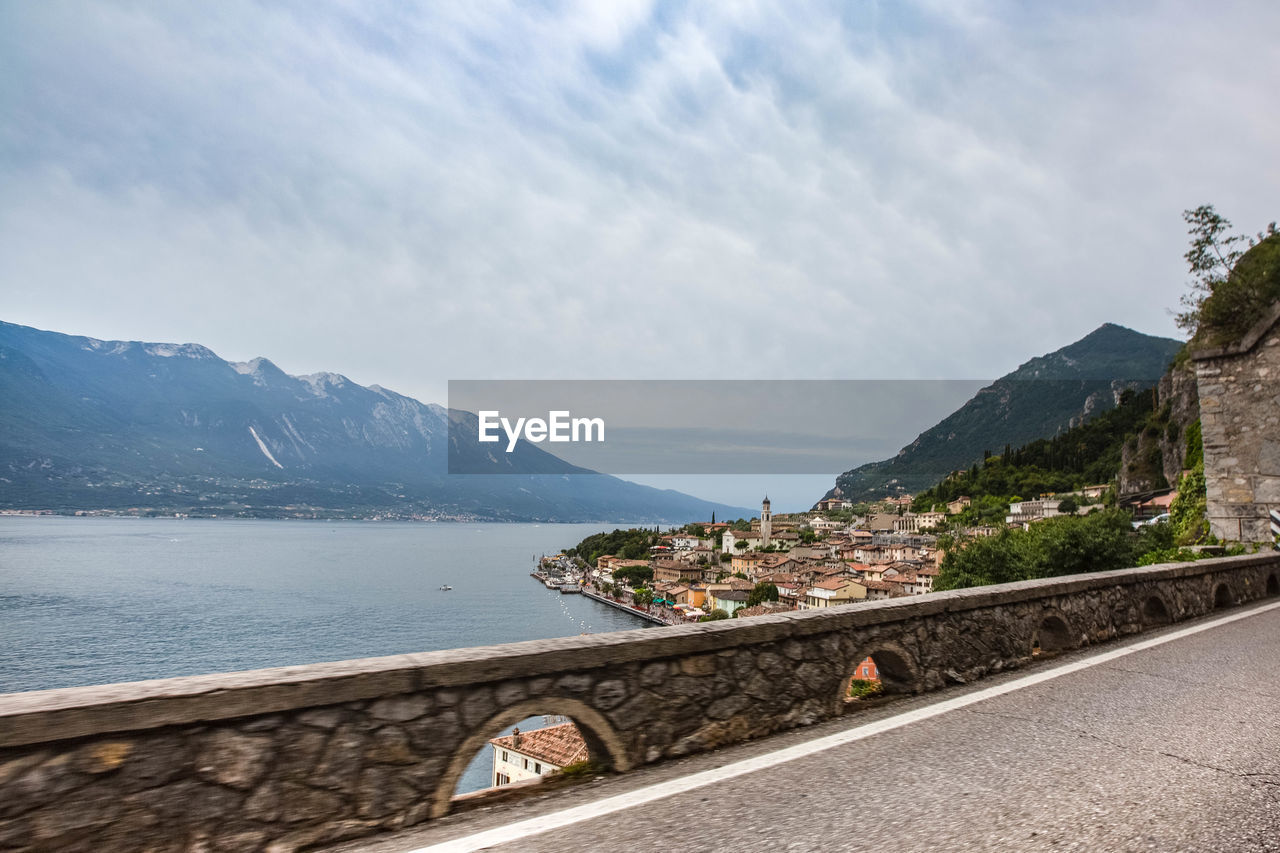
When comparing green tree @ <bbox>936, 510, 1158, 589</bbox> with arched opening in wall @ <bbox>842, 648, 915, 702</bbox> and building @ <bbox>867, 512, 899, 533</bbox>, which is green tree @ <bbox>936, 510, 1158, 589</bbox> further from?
building @ <bbox>867, 512, 899, 533</bbox>

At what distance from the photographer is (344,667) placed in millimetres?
2547

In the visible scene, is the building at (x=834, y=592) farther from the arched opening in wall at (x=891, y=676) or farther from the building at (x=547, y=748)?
the arched opening in wall at (x=891, y=676)

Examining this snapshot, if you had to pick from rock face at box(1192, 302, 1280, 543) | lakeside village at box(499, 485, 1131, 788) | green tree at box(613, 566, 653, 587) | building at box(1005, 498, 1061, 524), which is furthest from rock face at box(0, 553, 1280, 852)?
building at box(1005, 498, 1061, 524)

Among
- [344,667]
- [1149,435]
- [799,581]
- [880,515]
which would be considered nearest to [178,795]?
[344,667]

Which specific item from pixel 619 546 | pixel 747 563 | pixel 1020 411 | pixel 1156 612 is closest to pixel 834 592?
pixel 747 563

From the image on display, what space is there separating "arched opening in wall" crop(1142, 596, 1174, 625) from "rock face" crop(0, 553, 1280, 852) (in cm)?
487

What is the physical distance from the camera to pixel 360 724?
242cm

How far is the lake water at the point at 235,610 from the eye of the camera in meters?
38.9

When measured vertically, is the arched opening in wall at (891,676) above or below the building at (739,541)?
above

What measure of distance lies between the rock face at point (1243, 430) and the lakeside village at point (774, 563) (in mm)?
7607

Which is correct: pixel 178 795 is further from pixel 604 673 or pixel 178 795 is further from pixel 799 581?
pixel 799 581

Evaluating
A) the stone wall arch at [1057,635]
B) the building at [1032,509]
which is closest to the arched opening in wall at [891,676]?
the stone wall arch at [1057,635]

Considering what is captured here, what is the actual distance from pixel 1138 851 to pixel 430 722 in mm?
2472

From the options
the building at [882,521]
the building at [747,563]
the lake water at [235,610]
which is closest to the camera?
the lake water at [235,610]
